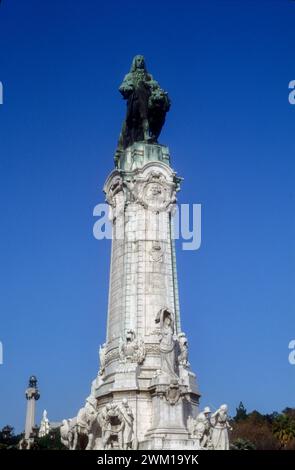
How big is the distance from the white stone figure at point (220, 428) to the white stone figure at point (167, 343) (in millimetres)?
2381

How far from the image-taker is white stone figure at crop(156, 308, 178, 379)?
86.1ft

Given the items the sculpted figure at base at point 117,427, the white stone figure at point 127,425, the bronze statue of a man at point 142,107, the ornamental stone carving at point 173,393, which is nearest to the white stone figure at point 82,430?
the sculpted figure at base at point 117,427

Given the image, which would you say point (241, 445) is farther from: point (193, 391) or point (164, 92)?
point (164, 92)

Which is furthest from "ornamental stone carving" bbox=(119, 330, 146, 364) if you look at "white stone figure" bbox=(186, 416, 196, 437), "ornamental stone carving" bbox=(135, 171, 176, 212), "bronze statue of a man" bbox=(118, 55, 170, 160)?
"bronze statue of a man" bbox=(118, 55, 170, 160)

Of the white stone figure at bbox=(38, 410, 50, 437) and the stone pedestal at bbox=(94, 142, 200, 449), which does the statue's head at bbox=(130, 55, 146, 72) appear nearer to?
the stone pedestal at bbox=(94, 142, 200, 449)

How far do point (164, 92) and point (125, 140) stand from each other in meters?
3.53

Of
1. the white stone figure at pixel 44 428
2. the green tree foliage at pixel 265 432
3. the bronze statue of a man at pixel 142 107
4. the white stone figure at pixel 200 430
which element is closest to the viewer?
the white stone figure at pixel 200 430

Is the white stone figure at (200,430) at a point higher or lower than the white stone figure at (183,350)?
lower

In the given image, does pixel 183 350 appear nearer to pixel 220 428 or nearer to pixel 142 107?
pixel 220 428

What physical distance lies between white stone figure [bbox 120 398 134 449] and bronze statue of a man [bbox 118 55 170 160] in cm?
1496

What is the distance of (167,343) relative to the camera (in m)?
26.6

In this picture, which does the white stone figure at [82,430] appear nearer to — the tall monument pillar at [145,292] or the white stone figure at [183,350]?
the tall monument pillar at [145,292]

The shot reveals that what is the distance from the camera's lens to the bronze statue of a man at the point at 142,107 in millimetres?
33938
